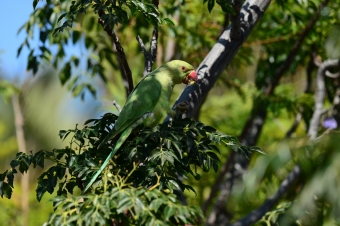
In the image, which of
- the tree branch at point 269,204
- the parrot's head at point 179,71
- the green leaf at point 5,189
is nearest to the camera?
the green leaf at point 5,189

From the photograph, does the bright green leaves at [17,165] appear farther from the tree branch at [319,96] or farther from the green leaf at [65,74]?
the tree branch at [319,96]

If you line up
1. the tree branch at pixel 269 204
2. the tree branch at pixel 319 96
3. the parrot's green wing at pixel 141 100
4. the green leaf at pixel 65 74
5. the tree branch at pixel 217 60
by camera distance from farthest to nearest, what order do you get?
1. the green leaf at pixel 65 74
2. the tree branch at pixel 319 96
3. the tree branch at pixel 269 204
4. the tree branch at pixel 217 60
5. the parrot's green wing at pixel 141 100

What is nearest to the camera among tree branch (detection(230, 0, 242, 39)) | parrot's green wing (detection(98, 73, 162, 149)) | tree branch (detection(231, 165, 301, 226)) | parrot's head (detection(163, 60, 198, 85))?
parrot's green wing (detection(98, 73, 162, 149))

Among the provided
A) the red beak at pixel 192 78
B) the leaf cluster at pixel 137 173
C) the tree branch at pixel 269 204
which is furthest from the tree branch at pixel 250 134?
the leaf cluster at pixel 137 173

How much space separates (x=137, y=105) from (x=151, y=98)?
0.12 metres

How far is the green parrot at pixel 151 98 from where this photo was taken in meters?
2.83

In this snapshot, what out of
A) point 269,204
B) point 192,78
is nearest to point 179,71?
point 192,78

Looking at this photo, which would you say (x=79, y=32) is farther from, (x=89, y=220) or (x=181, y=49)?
(x=89, y=220)

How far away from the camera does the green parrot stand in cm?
283

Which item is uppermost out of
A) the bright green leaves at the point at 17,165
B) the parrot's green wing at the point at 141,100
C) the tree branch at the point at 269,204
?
the parrot's green wing at the point at 141,100

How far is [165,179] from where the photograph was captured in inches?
89.5

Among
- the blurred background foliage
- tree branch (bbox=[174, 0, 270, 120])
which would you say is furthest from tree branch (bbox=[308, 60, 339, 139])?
tree branch (bbox=[174, 0, 270, 120])

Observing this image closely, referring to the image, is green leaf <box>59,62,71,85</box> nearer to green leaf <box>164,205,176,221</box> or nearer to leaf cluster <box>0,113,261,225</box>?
leaf cluster <box>0,113,261,225</box>

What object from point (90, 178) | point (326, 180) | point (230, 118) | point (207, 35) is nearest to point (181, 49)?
point (207, 35)
